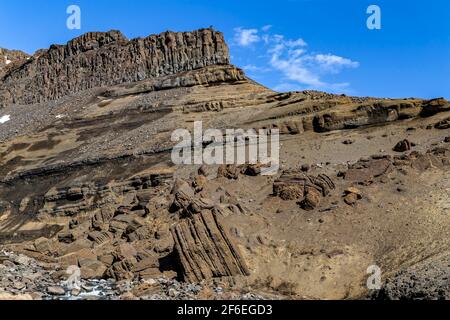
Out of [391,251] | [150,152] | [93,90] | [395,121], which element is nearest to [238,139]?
[150,152]

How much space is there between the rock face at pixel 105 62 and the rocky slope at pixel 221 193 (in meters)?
0.28

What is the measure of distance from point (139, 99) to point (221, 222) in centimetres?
2503

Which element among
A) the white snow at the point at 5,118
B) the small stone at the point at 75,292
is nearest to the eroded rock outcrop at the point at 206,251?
the small stone at the point at 75,292

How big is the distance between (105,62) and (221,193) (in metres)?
33.0

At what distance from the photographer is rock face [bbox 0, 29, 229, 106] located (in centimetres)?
4275

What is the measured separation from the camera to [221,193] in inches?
819

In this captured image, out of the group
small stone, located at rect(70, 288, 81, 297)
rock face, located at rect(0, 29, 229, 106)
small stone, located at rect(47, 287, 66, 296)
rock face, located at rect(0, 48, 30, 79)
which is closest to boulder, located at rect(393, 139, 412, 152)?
small stone, located at rect(70, 288, 81, 297)

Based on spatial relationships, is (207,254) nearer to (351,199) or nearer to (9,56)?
(351,199)

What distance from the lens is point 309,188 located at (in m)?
19.6

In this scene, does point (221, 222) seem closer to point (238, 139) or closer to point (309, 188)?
point (309, 188)

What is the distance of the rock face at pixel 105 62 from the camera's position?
140ft

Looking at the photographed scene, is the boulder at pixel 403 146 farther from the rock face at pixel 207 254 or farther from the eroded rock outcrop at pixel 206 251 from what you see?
the rock face at pixel 207 254

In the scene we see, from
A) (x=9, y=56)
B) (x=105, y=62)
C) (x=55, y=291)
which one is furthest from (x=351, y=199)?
(x=9, y=56)

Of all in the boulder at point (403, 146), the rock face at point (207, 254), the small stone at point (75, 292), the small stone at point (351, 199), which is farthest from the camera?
the boulder at point (403, 146)
